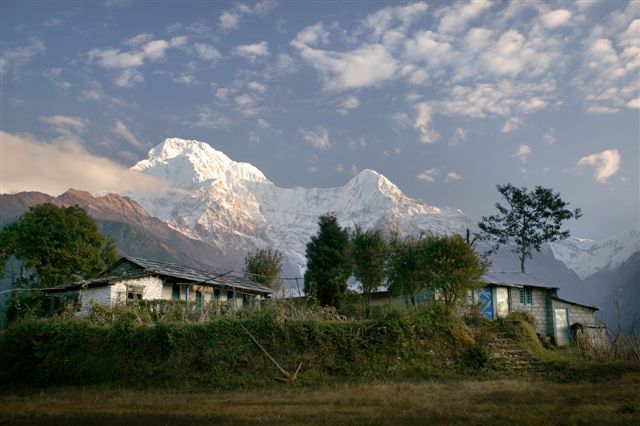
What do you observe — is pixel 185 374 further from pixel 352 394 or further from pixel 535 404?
pixel 535 404

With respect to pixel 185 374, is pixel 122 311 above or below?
above

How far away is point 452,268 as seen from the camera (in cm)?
2855

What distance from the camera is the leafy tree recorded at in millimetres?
30369

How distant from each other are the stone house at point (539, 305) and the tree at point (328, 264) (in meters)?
3.00

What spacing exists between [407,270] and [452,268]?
3.15m

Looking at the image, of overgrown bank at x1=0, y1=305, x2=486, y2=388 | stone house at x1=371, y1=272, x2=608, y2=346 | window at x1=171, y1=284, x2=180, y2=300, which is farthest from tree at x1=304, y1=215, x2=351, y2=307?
overgrown bank at x1=0, y1=305, x2=486, y2=388

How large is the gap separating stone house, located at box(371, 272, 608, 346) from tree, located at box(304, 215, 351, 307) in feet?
9.84

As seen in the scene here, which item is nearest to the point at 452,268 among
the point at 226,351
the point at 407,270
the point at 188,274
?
the point at 407,270

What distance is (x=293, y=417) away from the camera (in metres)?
14.1

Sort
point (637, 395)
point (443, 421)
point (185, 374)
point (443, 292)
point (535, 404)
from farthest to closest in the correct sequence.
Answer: point (443, 292) → point (185, 374) → point (637, 395) → point (535, 404) → point (443, 421)

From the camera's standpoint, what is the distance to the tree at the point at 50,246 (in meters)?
45.1

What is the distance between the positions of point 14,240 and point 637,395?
45.0 meters

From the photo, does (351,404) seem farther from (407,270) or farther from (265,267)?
(265,267)

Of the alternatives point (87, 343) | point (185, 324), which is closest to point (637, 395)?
point (185, 324)
